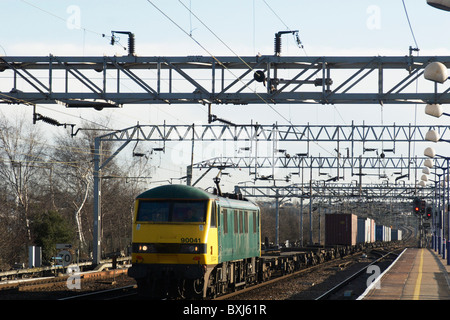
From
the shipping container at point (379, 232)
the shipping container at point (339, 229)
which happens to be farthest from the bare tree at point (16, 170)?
the shipping container at point (379, 232)

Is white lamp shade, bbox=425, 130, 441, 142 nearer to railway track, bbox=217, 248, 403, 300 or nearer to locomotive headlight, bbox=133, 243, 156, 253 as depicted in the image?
railway track, bbox=217, 248, 403, 300

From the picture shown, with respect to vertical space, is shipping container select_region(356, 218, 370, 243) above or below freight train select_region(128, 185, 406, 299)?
below

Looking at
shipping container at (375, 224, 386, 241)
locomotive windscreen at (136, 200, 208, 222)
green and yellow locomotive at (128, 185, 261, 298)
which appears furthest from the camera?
shipping container at (375, 224, 386, 241)

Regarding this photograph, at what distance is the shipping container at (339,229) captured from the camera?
56062 mm

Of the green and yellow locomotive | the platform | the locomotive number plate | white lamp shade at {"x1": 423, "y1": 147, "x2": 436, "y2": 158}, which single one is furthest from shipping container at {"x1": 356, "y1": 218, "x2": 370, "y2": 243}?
the locomotive number plate

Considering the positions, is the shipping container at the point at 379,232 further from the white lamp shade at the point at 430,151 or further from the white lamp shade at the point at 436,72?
the white lamp shade at the point at 436,72

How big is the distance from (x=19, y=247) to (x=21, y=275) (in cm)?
1827

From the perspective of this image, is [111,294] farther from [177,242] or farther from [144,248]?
[177,242]

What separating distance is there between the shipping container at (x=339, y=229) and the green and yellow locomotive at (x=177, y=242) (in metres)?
36.5

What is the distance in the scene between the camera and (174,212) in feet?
64.3

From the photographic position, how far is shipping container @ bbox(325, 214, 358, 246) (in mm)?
56062

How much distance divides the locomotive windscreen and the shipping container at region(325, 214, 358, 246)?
123 ft

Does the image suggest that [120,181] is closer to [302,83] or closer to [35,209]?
[35,209]
